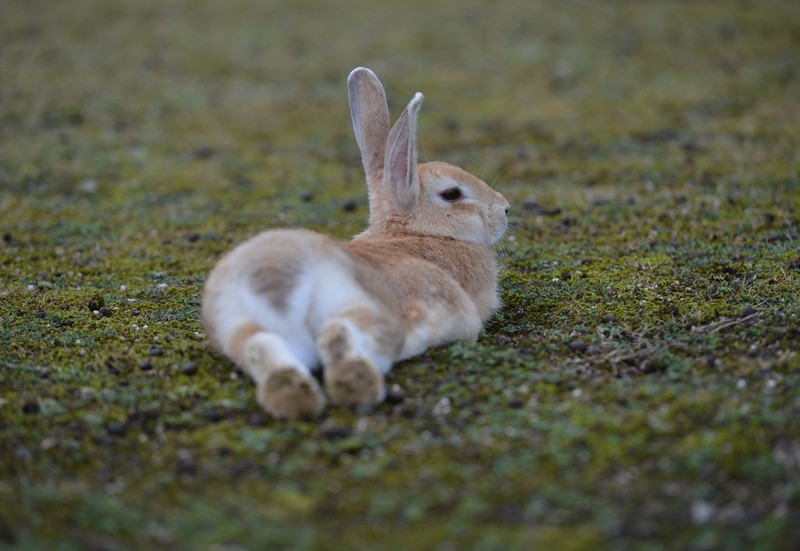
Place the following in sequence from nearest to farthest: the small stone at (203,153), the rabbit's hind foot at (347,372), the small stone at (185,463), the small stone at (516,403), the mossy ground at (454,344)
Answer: the mossy ground at (454,344)
the small stone at (185,463)
the rabbit's hind foot at (347,372)
the small stone at (516,403)
the small stone at (203,153)

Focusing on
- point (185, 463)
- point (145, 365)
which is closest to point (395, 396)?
point (185, 463)

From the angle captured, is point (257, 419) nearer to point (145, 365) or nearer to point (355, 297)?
point (355, 297)

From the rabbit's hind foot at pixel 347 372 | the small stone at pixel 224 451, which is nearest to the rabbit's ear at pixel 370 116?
the rabbit's hind foot at pixel 347 372

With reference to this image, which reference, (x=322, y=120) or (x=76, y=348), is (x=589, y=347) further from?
(x=322, y=120)

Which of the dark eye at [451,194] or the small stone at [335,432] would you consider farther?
the dark eye at [451,194]

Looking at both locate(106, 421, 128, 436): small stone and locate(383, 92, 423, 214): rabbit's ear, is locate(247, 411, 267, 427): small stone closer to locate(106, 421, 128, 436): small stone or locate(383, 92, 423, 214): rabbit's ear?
locate(106, 421, 128, 436): small stone

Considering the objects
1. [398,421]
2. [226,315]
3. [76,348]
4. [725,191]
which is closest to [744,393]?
[398,421]

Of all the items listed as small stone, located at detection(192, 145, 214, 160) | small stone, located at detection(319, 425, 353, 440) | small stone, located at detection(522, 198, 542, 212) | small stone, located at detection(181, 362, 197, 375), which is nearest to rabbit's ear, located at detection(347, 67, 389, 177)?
small stone, located at detection(181, 362, 197, 375)

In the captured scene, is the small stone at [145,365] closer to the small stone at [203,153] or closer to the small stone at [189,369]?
the small stone at [189,369]
